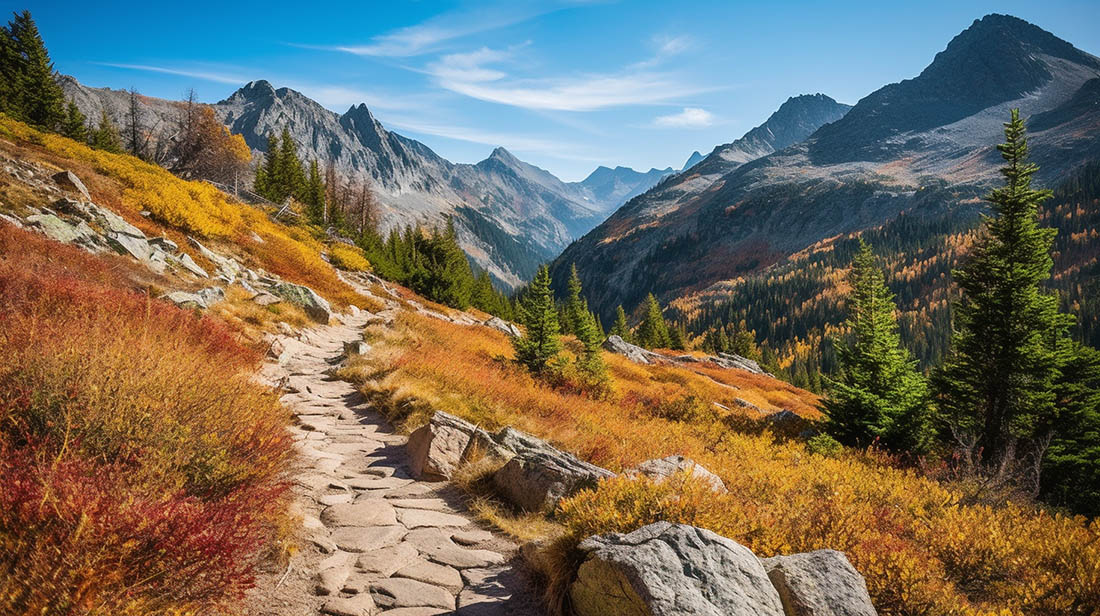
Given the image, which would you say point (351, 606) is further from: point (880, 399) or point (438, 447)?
point (880, 399)

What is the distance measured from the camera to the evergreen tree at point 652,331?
71.6m

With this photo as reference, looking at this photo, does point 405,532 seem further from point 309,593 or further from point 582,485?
point 582,485

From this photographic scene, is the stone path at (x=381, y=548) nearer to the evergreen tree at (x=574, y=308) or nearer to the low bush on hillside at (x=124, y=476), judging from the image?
the low bush on hillside at (x=124, y=476)

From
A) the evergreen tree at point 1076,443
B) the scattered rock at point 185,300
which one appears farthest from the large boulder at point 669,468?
the evergreen tree at point 1076,443

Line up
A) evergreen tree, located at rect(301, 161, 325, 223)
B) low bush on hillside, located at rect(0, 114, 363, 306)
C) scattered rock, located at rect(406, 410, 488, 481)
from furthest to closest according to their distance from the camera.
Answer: evergreen tree, located at rect(301, 161, 325, 223), low bush on hillside, located at rect(0, 114, 363, 306), scattered rock, located at rect(406, 410, 488, 481)

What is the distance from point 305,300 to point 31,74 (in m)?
50.6

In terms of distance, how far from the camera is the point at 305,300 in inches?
779

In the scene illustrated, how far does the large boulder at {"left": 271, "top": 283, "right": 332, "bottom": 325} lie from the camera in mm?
19266

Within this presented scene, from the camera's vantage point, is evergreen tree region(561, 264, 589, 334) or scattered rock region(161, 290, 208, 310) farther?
evergreen tree region(561, 264, 589, 334)

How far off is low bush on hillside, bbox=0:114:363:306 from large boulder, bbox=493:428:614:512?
22.4 meters

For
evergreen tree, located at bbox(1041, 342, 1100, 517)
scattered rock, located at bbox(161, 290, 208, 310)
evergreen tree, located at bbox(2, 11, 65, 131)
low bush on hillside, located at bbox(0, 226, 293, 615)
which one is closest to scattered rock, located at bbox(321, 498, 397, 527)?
low bush on hillside, located at bbox(0, 226, 293, 615)

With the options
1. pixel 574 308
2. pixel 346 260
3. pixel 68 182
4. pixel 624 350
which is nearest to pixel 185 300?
pixel 68 182

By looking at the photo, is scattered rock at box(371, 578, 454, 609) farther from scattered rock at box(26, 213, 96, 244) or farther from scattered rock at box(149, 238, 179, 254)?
scattered rock at box(149, 238, 179, 254)

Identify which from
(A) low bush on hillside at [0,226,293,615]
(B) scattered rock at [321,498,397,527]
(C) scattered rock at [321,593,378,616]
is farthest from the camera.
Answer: (B) scattered rock at [321,498,397,527]
